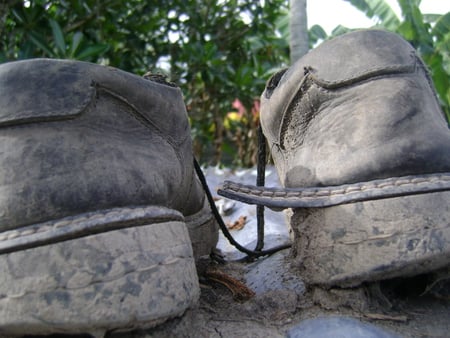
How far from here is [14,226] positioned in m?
0.65

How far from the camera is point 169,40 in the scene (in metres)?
3.46

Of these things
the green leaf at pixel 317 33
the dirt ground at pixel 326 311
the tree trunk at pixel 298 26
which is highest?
the tree trunk at pixel 298 26

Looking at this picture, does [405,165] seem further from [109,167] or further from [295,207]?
[109,167]

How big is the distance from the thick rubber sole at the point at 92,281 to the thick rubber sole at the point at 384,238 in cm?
28

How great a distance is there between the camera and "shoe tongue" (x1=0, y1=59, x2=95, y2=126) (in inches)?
27.6

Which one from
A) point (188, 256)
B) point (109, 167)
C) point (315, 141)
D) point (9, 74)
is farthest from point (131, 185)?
point (315, 141)

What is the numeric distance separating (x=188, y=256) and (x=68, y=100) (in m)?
0.31

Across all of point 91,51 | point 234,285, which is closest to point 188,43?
point 91,51

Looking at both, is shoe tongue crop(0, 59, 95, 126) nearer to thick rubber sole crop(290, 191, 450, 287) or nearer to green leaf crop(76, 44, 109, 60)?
thick rubber sole crop(290, 191, 450, 287)

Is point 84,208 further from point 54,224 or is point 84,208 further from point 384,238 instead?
point 384,238

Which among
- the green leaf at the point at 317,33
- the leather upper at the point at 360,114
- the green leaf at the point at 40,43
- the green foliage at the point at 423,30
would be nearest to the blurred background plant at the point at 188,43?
the green leaf at the point at 40,43

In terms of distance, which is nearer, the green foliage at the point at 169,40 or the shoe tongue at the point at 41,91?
the shoe tongue at the point at 41,91

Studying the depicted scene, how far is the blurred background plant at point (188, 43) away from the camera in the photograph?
7.62ft

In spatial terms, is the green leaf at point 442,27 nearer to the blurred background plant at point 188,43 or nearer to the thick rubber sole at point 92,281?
the blurred background plant at point 188,43
